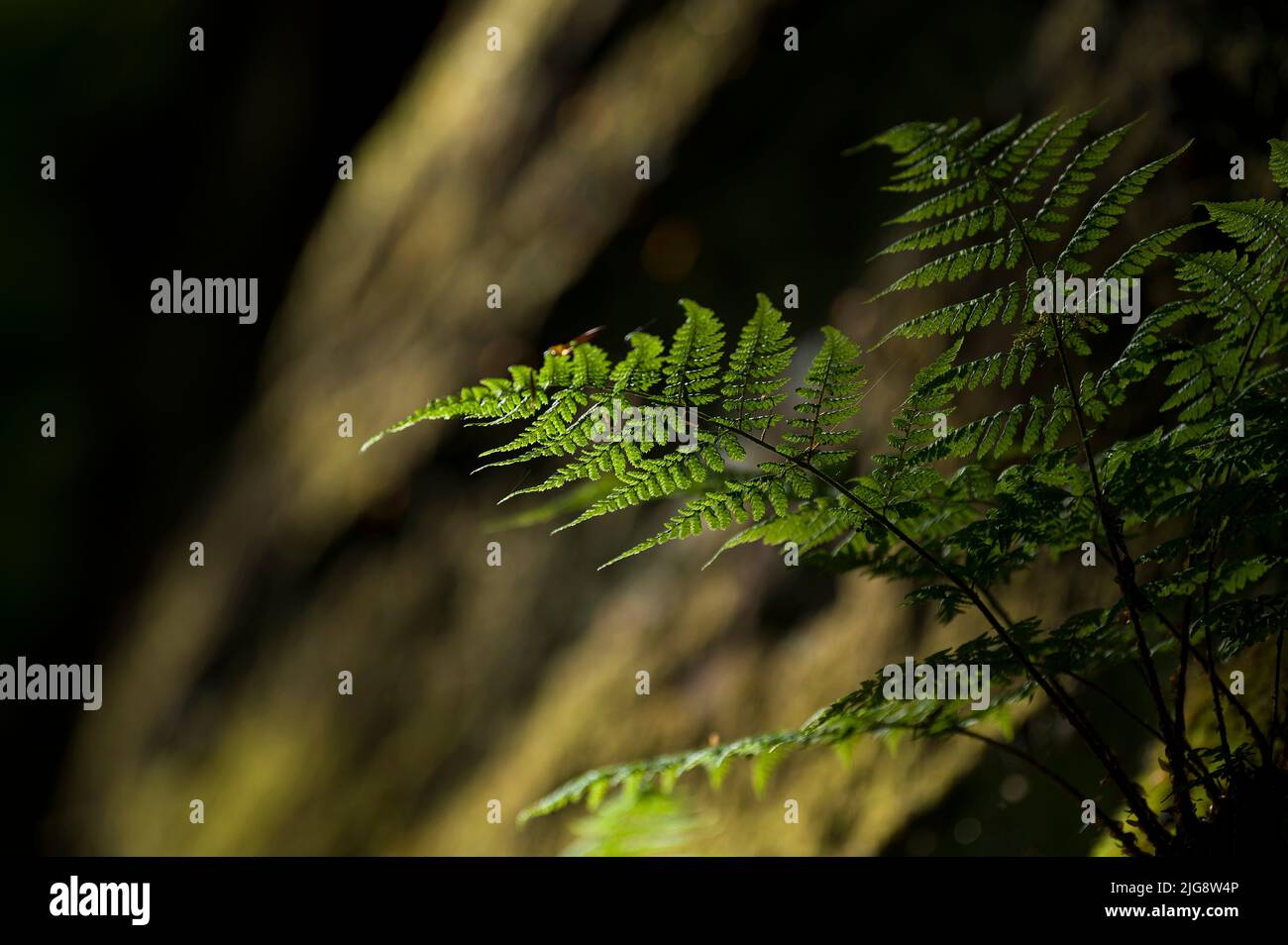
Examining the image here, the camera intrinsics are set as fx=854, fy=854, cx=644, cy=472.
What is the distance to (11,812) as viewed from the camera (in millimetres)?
6309

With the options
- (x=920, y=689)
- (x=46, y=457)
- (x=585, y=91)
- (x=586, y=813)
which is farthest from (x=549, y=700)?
(x=46, y=457)

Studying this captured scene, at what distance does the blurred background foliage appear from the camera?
249 cm
